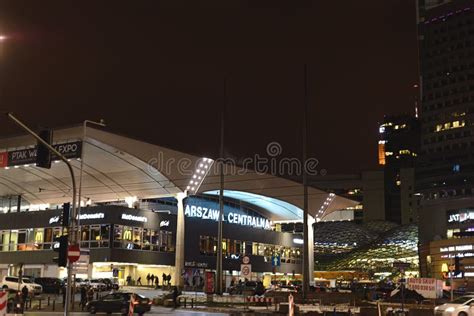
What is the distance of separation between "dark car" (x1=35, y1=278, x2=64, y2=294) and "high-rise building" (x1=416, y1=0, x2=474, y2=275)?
102m

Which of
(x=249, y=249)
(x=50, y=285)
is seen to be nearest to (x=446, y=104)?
(x=249, y=249)

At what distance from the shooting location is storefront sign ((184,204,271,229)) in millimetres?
77125

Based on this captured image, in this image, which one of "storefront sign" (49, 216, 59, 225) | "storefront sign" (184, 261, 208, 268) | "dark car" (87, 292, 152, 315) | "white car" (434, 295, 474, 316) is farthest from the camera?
"storefront sign" (184, 261, 208, 268)

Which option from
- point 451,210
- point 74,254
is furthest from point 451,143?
point 74,254

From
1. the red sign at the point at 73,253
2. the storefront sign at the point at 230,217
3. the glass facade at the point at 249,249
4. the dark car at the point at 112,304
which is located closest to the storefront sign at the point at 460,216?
the glass facade at the point at 249,249

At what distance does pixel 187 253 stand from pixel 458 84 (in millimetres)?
106815

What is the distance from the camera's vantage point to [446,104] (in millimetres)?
156250

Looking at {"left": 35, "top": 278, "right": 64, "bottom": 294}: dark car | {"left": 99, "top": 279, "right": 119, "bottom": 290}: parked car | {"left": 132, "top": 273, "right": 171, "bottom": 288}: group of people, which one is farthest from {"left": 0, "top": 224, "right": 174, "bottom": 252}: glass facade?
{"left": 35, "top": 278, "right": 64, "bottom": 294}: dark car

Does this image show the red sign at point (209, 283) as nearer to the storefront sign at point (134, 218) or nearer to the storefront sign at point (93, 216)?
the storefront sign at point (134, 218)

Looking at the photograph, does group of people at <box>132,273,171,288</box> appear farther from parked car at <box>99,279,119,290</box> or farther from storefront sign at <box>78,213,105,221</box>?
storefront sign at <box>78,213,105,221</box>

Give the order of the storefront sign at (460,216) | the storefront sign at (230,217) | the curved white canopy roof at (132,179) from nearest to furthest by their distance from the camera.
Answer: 1. the curved white canopy roof at (132,179)
2. the storefront sign at (230,217)
3. the storefront sign at (460,216)

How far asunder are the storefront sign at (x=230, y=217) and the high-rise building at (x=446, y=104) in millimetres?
60300

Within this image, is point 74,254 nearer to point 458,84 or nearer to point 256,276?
point 256,276

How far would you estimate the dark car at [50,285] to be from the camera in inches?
2184
